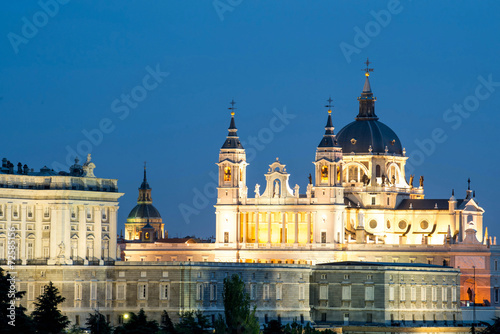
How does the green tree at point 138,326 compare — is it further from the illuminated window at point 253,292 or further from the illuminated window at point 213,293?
the illuminated window at point 253,292

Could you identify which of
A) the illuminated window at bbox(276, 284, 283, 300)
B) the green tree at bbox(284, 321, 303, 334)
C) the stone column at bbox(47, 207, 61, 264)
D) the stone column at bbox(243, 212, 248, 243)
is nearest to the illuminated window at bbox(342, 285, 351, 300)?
the illuminated window at bbox(276, 284, 283, 300)

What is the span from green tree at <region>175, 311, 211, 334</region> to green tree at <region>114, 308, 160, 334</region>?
1.97 metres

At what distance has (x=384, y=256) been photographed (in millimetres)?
191125

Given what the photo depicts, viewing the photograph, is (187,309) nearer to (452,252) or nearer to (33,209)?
(33,209)

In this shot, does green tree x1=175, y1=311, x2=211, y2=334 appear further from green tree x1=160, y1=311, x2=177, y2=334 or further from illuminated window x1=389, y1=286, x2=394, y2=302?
illuminated window x1=389, y1=286, x2=394, y2=302

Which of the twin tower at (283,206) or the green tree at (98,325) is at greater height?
the twin tower at (283,206)

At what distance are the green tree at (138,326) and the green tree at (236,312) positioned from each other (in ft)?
16.7

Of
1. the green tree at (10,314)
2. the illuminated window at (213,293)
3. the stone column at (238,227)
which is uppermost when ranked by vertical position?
the stone column at (238,227)

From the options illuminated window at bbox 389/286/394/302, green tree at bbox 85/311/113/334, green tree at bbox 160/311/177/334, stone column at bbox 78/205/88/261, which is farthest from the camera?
illuminated window at bbox 389/286/394/302

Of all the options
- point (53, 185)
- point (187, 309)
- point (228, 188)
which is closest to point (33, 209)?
point (53, 185)

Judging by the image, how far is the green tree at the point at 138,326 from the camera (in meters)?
134

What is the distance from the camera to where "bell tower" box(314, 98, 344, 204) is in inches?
7589

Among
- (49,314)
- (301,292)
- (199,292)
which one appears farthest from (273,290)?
(49,314)

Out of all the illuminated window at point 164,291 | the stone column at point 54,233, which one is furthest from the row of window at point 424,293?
the stone column at point 54,233
